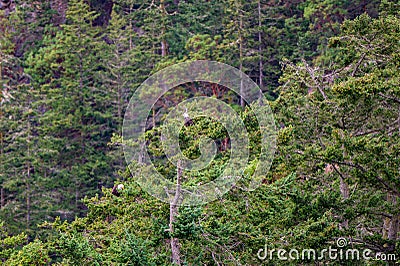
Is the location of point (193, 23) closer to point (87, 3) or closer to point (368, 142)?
point (87, 3)

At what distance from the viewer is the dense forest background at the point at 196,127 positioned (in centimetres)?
1005

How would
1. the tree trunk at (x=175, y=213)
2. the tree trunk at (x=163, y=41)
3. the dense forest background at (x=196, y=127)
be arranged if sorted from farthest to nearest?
the tree trunk at (x=163, y=41)
the dense forest background at (x=196, y=127)
the tree trunk at (x=175, y=213)

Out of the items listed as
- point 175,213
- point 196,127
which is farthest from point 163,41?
point 175,213

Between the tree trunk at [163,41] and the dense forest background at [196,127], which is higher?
the tree trunk at [163,41]

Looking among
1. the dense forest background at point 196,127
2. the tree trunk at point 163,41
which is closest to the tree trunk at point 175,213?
the dense forest background at point 196,127

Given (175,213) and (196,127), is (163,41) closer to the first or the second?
(196,127)

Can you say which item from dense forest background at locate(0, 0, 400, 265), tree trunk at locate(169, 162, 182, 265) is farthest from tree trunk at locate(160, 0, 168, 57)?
tree trunk at locate(169, 162, 182, 265)

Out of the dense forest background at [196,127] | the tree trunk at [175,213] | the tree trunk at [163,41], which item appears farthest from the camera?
the tree trunk at [163,41]

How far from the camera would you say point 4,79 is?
25.9 m

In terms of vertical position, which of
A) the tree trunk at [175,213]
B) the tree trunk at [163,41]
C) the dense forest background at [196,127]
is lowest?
the tree trunk at [175,213]

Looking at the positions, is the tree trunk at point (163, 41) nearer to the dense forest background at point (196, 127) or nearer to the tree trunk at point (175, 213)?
the dense forest background at point (196, 127)

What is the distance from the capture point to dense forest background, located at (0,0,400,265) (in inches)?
396

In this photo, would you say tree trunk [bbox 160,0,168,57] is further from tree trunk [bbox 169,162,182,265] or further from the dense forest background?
tree trunk [bbox 169,162,182,265]

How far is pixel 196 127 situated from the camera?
10.5 meters
